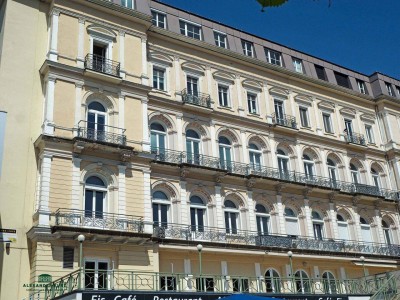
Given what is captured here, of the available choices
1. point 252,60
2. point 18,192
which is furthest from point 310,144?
point 18,192

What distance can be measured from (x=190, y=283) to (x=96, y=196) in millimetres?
6275

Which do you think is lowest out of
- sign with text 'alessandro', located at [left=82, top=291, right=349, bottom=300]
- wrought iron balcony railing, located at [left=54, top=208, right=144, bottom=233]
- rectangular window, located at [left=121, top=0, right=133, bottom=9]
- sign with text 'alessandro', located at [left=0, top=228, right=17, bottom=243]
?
sign with text 'alessandro', located at [left=82, top=291, right=349, bottom=300]

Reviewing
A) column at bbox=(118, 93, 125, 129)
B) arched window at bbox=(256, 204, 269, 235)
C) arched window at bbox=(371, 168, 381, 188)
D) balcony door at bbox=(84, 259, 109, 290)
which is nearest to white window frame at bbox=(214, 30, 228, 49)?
column at bbox=(118, 93, 125, 129)

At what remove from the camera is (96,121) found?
2592 cm

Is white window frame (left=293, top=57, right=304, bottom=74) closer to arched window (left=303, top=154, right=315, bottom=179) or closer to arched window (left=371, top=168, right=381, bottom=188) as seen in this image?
arched window (left=303, top=154, right=315, bottom=179)

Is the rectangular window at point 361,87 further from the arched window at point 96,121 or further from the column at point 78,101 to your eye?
the column at point 78,101

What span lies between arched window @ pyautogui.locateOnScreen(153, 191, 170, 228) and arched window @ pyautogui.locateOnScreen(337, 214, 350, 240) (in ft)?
42.7

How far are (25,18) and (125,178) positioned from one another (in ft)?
32.7

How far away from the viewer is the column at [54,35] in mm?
25203

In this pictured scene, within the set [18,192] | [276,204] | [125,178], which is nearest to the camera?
[18,192]

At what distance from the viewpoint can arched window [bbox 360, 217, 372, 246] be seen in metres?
34.7

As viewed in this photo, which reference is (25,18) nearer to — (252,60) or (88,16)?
(88,16)

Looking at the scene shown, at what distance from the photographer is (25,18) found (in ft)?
85.6

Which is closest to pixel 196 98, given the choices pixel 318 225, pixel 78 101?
pixel 78 101
